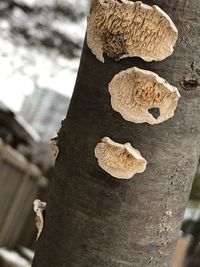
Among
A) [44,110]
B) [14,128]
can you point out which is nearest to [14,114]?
[14,128]

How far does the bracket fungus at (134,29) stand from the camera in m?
0.86

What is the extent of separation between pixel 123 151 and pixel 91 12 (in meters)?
0.22

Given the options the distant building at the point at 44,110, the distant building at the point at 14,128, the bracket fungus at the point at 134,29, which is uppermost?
the distant building at the point at 44,110

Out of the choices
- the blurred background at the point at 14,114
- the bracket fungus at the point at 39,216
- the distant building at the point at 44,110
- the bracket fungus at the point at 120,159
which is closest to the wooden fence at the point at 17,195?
the blurred background at the point at 14,114

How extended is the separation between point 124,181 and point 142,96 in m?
0.14

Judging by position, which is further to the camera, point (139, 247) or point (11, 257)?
point (11, 257)

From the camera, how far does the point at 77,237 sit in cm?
96

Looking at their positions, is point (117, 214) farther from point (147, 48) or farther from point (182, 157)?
point (147, 48)

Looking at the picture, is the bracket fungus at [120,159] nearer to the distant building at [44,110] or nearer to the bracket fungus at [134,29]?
the bracket fungus at [134,29]

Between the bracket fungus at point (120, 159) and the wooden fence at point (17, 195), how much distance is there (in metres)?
4.82

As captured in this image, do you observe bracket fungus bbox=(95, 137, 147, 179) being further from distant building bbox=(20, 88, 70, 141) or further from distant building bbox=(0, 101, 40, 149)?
distant building bbox=(20, 88, 70, 141)

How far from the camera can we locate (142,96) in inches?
35.2

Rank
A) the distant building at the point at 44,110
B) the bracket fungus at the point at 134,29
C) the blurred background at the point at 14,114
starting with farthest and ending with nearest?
the distant building at the point at 44,110
the blurred background at the point at 14,114
the bracket fungus at the point at 134,29

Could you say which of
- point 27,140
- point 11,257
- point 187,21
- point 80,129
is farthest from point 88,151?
point 27,140
